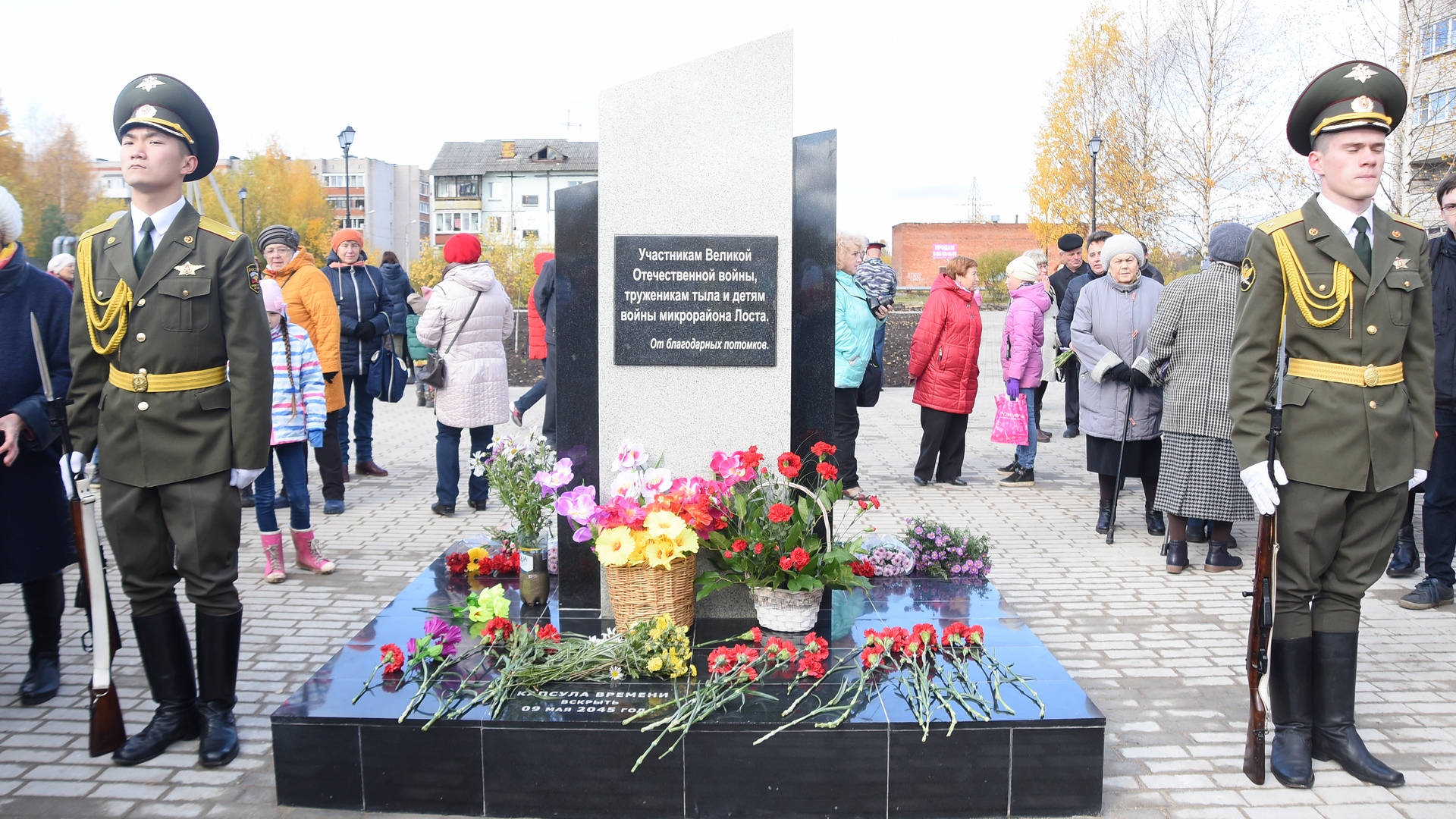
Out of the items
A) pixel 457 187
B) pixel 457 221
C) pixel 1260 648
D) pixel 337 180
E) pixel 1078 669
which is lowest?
pixel 1078 669

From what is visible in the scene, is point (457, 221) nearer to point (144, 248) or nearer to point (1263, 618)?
point (144, 248)

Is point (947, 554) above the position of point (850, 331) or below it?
below

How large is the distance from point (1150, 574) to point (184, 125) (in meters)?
5.57

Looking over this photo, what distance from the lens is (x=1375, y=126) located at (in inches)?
137

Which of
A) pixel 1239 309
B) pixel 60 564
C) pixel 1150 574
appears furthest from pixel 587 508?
pixel 1150 574

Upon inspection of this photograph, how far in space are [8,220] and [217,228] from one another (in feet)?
3.49

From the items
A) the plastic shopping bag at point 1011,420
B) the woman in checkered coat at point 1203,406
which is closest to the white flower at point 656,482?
the woman in checkered coat at point 1203,406

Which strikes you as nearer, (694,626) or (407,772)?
(407,772)

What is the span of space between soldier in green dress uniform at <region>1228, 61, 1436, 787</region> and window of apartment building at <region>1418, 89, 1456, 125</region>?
14012 millimetres

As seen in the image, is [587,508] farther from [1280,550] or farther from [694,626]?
[1280,550]

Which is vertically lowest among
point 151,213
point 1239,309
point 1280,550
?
point 1280,550

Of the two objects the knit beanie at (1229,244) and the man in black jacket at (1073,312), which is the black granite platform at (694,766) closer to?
the knit beanie at (1229,244)

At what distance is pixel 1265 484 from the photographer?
11.7 ft

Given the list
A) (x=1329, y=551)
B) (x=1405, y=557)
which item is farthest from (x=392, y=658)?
(x=1405, y=557)
